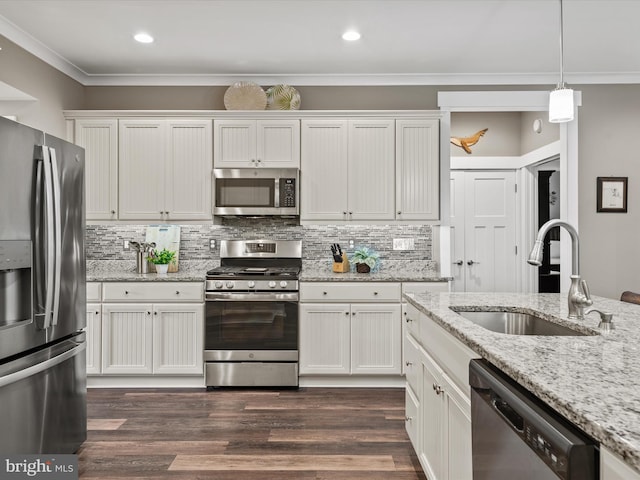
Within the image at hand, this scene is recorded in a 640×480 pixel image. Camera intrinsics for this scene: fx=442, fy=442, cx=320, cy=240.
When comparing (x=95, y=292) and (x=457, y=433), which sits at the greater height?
(x=95, y=292)

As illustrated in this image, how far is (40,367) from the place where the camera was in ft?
6.77

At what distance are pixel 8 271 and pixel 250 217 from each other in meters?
2.36

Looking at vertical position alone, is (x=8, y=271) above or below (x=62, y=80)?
below

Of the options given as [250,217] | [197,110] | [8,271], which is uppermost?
[197,110]

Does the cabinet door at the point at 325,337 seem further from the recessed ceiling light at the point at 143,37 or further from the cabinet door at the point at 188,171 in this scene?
the recessed ceiling light at the point at 143,37

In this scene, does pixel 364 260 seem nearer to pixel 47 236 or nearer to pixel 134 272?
pixel 134 272

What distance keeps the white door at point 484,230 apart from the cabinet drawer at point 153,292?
307 centimetres

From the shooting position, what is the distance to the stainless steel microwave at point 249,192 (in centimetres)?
381

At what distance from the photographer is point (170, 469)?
2344mm

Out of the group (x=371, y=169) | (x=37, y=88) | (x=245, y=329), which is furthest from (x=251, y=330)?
(x=37, y=88)

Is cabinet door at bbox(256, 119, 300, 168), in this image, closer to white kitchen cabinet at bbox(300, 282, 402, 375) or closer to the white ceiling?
the white ceiling

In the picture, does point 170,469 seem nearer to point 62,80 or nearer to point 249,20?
point 249,20

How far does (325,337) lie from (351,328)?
23 centimetres

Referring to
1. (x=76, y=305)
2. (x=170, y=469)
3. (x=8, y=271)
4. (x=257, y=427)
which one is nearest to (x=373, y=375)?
(x=257, y=427)
